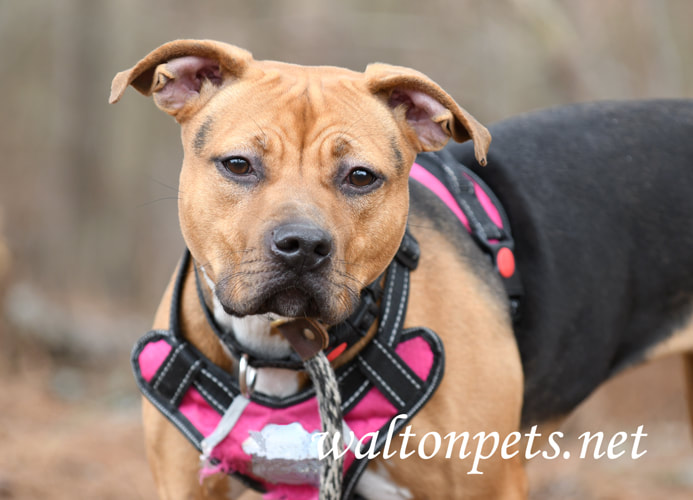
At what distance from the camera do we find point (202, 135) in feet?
10.0

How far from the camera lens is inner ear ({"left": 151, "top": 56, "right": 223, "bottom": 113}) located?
3.16 m

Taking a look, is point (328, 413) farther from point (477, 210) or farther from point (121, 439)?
point (121, 439)

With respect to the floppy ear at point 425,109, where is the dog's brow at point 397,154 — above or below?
below

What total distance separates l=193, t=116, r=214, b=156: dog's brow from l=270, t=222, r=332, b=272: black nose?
56 cm

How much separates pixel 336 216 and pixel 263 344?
0.62 meters

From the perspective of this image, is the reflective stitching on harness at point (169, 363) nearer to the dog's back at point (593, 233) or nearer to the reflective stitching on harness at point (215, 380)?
the reflective stitching on harness at point (215, 380)

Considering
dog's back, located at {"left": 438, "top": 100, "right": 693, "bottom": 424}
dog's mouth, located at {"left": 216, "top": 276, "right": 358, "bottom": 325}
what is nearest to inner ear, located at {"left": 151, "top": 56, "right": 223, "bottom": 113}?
dog's mouth, located at {"left": 216, "top": 276, "right": 358, "bottom": 325}

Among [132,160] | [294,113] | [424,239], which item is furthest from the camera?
[132,160]

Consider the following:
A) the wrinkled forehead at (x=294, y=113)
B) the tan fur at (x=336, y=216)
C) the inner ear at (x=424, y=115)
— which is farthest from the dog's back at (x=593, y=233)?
the wrinkled forehead at (x=294, y=113)

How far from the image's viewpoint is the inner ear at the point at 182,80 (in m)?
3.16

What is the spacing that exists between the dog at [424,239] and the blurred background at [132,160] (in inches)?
66.2

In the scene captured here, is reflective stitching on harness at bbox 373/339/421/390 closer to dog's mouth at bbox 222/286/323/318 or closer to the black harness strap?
dog's mouth at bbox 222/286/323/318

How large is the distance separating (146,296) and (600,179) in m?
8.57

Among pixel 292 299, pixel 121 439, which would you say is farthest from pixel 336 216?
pixel 121 439
